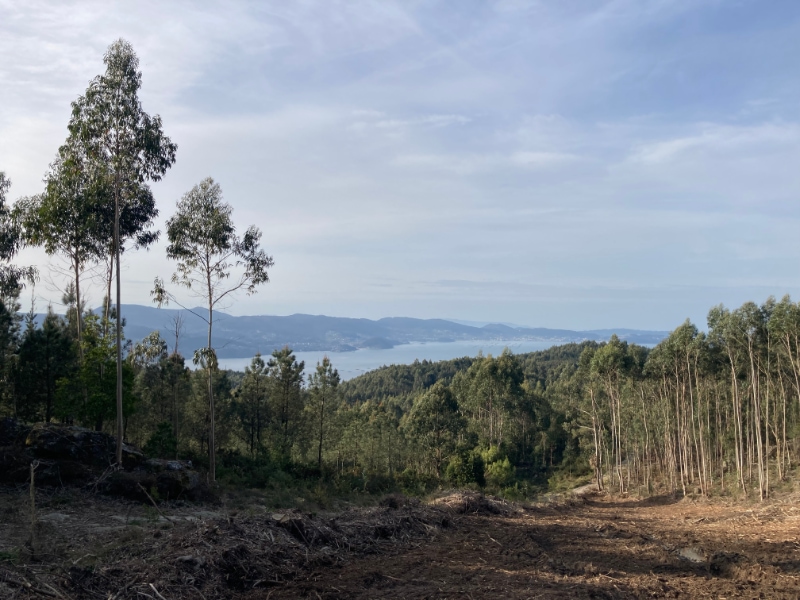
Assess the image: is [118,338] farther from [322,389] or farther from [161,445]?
[322,389]

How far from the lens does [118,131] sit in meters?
14.3

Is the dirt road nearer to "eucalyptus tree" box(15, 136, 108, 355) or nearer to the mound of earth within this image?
the mound of earth

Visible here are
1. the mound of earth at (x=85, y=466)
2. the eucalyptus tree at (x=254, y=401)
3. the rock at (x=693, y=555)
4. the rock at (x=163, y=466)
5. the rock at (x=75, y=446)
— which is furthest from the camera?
the eucalyptus tree at (x=254, y=401)

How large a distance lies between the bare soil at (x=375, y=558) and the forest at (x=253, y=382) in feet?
23.3

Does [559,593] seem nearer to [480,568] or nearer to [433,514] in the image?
[480,568]

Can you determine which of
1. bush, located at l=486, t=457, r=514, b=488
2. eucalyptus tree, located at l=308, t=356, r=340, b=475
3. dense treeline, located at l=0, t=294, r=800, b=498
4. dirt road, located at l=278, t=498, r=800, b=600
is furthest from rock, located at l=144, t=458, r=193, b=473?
bush, located at l=486, t=457, r=514, b=488

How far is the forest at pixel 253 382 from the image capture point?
14.6m

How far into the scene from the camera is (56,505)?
1034cm

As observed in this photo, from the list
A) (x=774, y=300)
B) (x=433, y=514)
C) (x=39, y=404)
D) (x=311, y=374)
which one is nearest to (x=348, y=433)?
(x=311, y=374)

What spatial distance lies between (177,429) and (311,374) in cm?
774

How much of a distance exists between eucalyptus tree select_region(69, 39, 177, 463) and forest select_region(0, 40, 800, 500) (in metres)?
0.04

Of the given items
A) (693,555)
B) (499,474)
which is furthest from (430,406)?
(693,555)

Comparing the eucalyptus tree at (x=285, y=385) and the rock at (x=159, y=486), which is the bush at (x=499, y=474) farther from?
the rock at (x=159, y=486)

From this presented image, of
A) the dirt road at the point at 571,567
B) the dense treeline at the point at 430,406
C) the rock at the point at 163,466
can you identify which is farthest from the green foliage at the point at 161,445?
the dirt road at the point at 571,567
